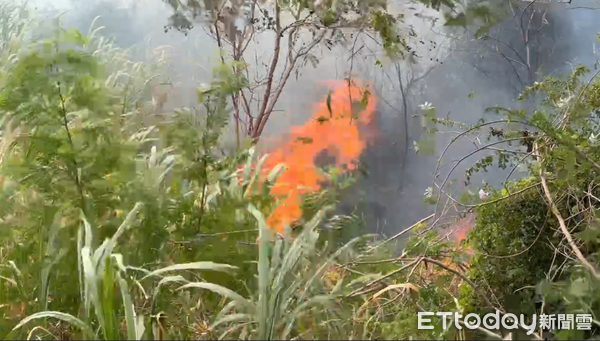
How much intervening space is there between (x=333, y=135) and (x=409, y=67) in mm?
522

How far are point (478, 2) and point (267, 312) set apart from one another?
88 centimetres

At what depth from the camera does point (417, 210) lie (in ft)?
8.17

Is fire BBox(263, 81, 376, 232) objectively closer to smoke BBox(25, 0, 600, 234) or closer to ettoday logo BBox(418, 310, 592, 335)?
smoke BBox(25, 0, 600, 234)

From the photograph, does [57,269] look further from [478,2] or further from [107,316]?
[478,2]

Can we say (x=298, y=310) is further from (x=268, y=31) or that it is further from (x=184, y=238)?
(x=268, y=31)

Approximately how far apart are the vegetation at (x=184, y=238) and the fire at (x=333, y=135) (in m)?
0.52

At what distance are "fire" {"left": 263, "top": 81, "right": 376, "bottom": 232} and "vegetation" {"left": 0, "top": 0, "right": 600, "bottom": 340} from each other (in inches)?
20.6

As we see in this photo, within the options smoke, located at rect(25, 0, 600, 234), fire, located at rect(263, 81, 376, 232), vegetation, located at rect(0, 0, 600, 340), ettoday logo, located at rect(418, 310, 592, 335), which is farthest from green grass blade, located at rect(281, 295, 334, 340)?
smoke, located at rect(25, 0, 600, 234)

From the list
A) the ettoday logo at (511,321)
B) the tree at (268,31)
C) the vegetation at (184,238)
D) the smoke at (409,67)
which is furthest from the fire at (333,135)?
the ettoday logo at (511,321)

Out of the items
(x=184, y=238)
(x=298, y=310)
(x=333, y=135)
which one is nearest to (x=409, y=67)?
(x=333, y=135)

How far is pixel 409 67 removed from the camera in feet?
8.16

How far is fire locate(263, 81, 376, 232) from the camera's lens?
6.37ft

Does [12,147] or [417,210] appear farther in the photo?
[417,210]

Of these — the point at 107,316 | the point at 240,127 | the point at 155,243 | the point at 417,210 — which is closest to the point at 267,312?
the point at 107,316
